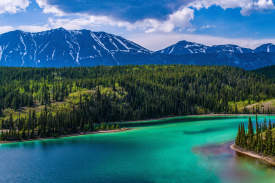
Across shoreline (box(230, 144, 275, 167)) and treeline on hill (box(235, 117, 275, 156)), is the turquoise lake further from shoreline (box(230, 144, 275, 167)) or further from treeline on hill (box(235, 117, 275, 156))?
treeline on hill (box(235, 117, 275, 156))

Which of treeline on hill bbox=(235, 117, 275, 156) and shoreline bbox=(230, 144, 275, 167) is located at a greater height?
treeline on hill bbox=(235, 117, 275, 156)

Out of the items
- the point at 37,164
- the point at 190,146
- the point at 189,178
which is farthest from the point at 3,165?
the point at 190,146

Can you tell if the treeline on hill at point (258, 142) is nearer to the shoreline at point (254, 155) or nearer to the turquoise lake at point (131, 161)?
the shoreline at point (254, 155)

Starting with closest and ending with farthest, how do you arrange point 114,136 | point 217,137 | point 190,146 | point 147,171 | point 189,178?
point 189,178
point 147,171
point 190,146
point 217,137
point 114,136

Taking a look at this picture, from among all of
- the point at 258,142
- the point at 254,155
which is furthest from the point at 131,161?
the point at 258,142

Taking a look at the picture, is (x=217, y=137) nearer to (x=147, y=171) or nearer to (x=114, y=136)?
(x=114, y=136)

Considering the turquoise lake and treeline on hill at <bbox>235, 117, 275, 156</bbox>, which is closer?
the turquoise lake

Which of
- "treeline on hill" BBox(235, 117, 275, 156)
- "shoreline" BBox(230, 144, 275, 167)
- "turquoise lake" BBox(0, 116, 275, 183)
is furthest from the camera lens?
"treeline on hill" BBox(235, 117, 275, 156)

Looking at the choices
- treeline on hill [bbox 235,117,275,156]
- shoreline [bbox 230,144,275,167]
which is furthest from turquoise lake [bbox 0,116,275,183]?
treeline on hill [bbox 235,117,275,156]

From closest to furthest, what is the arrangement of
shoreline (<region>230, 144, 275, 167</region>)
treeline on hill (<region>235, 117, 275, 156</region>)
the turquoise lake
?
the turquoise lake < shoreline (<region>230, 144, 275, 167</region>) < treeline on hill (<region>235, 117, 275, 156</region>)
